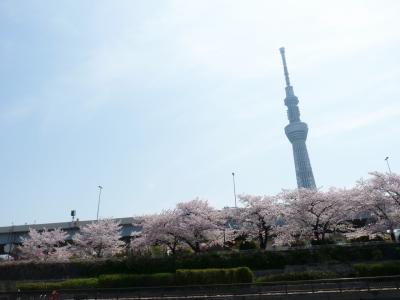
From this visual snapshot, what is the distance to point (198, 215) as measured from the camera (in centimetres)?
4794

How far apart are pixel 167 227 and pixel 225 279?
14.2 meters

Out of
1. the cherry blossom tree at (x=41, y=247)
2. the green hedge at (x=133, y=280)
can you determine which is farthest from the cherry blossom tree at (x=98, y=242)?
the green hedge at (x=133, y=280)

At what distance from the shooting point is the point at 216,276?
34531 millimetres

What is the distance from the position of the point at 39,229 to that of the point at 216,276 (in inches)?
2097

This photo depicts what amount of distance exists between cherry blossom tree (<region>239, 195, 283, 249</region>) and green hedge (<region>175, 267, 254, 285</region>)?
41.5 ft

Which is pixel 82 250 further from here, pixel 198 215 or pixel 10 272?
pixel 198 215

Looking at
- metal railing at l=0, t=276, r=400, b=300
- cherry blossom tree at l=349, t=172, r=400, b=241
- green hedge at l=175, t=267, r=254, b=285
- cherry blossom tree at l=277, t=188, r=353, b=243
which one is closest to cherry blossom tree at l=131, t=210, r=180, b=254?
green hedge at l=175, t=267, r=254, b=285

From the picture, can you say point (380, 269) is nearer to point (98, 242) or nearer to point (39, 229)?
point (98, 242)

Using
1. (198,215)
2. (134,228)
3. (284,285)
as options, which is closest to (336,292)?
(284,285)

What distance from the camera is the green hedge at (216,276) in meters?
34.1

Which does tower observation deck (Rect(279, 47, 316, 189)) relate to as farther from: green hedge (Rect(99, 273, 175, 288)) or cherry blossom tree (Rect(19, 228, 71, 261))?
green hedge (Rect(99, 273, 175, 288))

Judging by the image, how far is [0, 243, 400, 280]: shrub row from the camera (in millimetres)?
39281

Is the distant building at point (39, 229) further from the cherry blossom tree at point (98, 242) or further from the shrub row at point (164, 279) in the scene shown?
the shrub row at point (164, 279)

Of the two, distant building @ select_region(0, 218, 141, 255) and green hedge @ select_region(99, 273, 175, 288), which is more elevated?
distant building @ select_region(0, 218, 141, 255)
